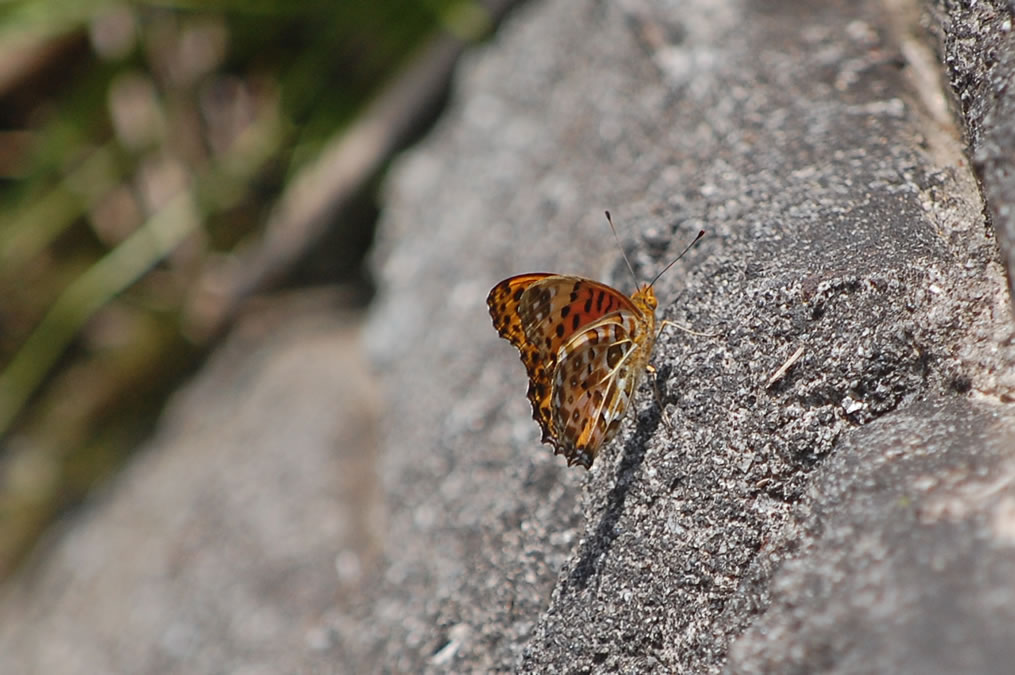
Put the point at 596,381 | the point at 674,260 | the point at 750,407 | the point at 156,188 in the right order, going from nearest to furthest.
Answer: the point at 750,407
the point at 596,381
the point at 674,260
the point at 156,188

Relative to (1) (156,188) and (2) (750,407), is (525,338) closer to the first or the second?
(2) (750,407)

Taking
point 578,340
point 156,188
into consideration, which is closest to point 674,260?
point 578,340

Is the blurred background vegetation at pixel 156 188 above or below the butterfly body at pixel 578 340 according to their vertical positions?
above

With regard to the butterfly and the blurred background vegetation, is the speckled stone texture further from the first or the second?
the blurred background vegetation

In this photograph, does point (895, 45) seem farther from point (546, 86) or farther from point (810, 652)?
point (810, 652)

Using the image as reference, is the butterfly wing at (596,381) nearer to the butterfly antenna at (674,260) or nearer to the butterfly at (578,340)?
the butterfly at (578,340)

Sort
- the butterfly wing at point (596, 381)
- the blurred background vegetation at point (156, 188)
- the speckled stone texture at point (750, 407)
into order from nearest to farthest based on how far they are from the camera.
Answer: the speckled stone texture at point (750, 407), the butterfly wing at point (596, 381), the blurred background vegetation at point (156, 188)

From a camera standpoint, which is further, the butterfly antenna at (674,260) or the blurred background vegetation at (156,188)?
the blurred background vegetation at (156,188)

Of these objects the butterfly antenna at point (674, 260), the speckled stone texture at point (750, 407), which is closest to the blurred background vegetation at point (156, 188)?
the speckled stone texture at point (750, 407)
